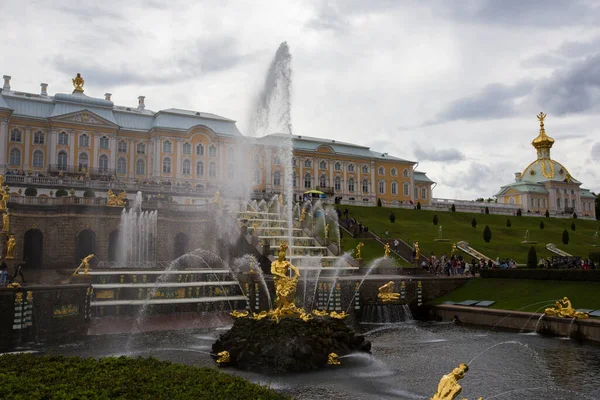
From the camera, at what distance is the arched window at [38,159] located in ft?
202

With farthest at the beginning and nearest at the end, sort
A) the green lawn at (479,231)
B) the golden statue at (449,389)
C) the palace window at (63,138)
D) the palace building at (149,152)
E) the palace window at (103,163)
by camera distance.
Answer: the palace window at (103,163) < the palace window at (63,138) < the palace building at (149,152) < the green lawn at (479,231) < the golden statue at (449,389)

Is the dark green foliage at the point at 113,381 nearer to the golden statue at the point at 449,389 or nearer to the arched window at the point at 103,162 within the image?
the golden statue at the point at 449,389

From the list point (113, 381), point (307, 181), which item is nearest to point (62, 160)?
point (307, 181)

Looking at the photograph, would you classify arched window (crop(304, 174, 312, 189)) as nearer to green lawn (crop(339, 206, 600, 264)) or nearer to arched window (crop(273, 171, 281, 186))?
arched window (crop(273, 171, 281, 186))

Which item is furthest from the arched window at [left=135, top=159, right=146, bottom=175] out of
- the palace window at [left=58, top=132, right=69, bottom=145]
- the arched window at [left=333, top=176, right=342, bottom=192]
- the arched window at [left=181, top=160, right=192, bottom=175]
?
the arched window at [left=333, top=176, right=342, bottom=192]

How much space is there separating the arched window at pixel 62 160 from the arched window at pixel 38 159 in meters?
1.91

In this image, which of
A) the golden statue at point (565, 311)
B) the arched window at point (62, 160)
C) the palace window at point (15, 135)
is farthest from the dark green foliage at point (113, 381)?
the palace window at point (15, 135)

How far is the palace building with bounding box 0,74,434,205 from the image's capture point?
60.5m

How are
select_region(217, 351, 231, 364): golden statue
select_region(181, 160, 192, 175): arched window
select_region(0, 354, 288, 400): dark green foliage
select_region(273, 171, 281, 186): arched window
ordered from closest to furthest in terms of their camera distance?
select_region(0, 354, 288, 400): dark green foliage
select_region(217, 351, 231, 364): golden statue
select_region(181, 160, 192, 175): arched window
select_region(273, 171, 281, 186): arched window

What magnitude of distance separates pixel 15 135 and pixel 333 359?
57429 mm

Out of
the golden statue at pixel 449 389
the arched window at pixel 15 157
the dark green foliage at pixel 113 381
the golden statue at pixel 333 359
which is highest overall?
the arched window at pixel 15 157

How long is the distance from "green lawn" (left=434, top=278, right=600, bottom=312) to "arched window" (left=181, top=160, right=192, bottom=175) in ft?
147

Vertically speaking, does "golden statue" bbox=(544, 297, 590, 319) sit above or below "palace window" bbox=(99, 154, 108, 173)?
below

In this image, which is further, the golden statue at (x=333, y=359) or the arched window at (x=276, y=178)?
the arched window at (x=276, y=178)
